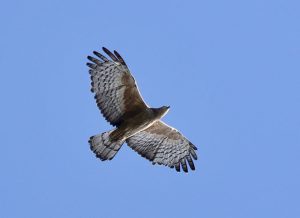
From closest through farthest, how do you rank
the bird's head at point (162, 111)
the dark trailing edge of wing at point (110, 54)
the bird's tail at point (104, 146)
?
the dark trailing edge of wing at point (110, 54) → the bird's head at point (162, 111) → the bird's tail at point (104, 146)

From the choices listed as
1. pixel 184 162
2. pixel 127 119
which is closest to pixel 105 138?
pixel 127 119

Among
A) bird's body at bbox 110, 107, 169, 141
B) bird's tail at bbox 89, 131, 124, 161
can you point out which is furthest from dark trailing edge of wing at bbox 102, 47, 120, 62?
bird's tail at bbox 89, 131, 124, 161

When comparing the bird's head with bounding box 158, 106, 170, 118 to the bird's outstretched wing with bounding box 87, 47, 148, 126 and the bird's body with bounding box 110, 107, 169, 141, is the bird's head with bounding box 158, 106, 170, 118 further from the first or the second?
the bird's outstretched wing with bounding box 87, 47, 148, 126

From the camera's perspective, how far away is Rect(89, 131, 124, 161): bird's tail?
18859 millimetres

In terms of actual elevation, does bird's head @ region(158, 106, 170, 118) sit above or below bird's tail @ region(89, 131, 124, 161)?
above

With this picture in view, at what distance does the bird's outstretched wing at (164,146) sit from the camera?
19.5 m

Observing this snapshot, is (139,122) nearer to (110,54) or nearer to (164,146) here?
(164,146)

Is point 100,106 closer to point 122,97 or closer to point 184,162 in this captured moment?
point 122,97

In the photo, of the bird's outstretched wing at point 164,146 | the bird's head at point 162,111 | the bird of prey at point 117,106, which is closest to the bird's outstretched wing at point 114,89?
the bird of prey at point 117,106

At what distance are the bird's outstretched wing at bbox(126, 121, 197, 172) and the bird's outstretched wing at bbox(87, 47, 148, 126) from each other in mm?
856

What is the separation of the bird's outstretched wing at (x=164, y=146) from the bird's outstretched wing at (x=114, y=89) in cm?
86

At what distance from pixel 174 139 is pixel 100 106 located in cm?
195

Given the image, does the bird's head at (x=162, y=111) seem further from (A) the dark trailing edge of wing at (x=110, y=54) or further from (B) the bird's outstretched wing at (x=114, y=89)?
(A) the dark trailing edge of wing at (x=110, y=54)

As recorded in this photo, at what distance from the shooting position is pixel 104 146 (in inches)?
742
